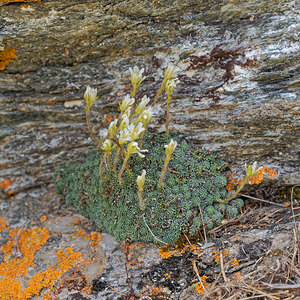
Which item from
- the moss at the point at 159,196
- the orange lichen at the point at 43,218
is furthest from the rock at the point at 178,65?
the orange lichen at the point at 43,218

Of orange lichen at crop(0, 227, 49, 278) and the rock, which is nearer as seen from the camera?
orange lichen at crop(0, 227, 49, 278)

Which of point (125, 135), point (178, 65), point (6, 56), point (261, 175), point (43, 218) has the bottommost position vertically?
point (43, 218)

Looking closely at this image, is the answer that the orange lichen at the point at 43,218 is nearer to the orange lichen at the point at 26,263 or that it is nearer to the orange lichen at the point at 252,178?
the orange lichen at the point at 26,263

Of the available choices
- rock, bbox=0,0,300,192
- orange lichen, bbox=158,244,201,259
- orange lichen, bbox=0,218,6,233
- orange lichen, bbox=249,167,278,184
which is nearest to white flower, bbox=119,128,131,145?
rock, bbox=0,0,300,192

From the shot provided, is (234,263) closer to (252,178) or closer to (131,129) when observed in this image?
(252,178)

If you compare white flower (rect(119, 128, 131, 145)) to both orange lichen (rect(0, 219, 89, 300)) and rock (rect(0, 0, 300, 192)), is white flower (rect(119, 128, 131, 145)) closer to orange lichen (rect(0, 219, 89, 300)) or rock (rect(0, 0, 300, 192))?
rock (rect(0, 0, 300, 192))

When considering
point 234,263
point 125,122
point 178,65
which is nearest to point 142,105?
point 125,122
